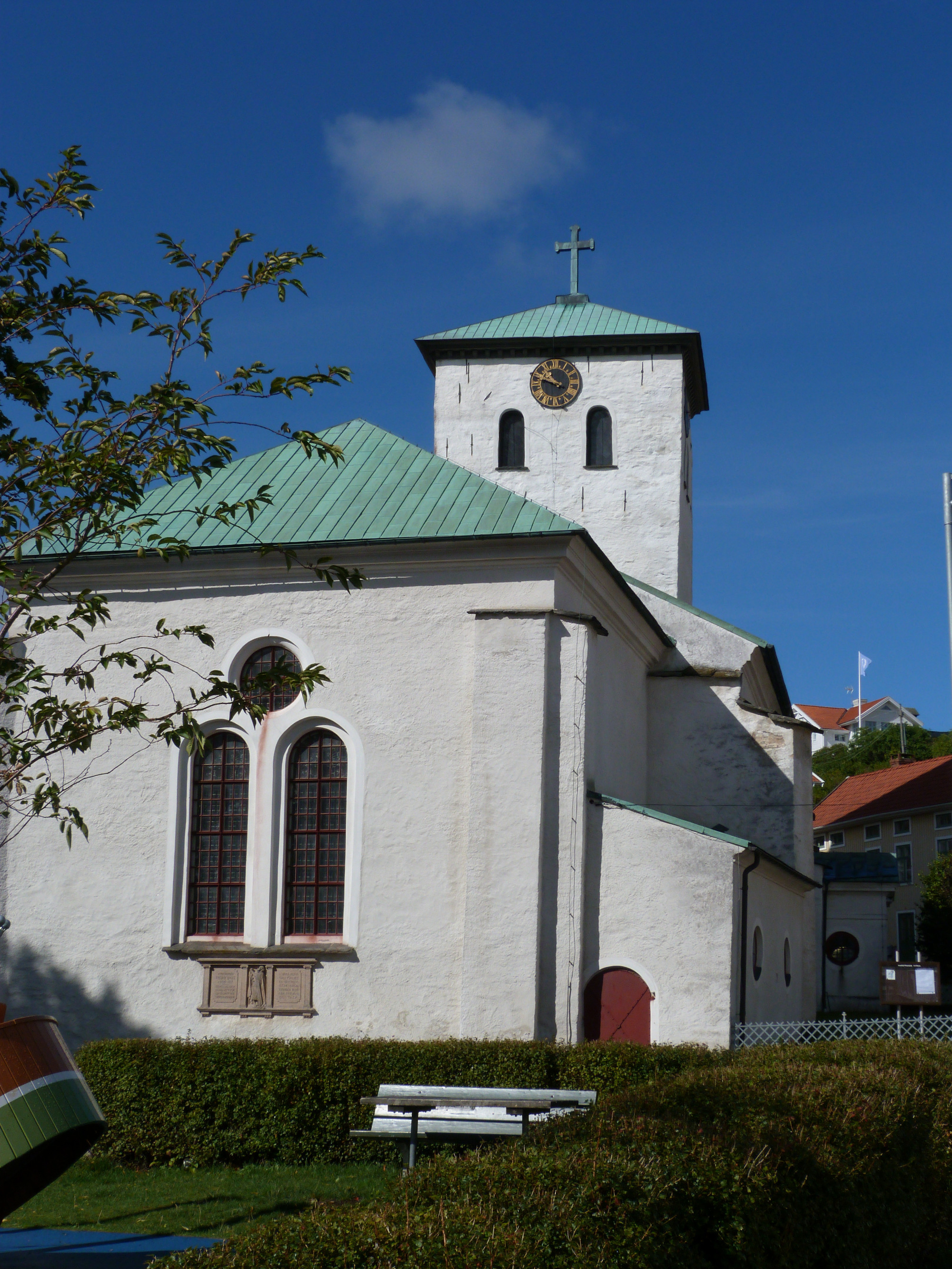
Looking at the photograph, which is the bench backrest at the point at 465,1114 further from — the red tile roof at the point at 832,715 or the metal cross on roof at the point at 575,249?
the red tile roof at the point at 832,715

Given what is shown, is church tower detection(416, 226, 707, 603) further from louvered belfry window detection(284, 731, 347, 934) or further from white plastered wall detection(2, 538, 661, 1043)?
louvered belfry window detection(284, 731, 347, 934)

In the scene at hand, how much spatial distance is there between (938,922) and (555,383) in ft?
75.6

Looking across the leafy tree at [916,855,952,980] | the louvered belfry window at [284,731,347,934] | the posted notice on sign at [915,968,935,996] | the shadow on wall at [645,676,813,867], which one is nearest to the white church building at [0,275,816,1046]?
the louvered belfry window at [284,731,347,934]

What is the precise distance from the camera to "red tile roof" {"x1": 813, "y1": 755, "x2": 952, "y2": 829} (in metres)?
50.9

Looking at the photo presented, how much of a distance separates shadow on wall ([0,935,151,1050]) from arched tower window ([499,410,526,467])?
1584 centimetres

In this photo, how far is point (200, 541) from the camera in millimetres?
18891

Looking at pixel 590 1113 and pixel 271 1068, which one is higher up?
pixel 590 1113

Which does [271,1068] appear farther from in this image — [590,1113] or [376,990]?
[590,1113]

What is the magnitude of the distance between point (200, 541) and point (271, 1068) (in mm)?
7934

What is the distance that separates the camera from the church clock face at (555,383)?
29.7 meters

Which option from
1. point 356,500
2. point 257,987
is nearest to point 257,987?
point 257,987

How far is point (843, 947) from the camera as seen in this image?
36.9 meters

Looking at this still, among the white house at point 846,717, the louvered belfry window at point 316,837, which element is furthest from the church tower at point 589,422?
the white house at point 846,717

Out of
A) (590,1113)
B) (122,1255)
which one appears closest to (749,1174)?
(590,1113)
